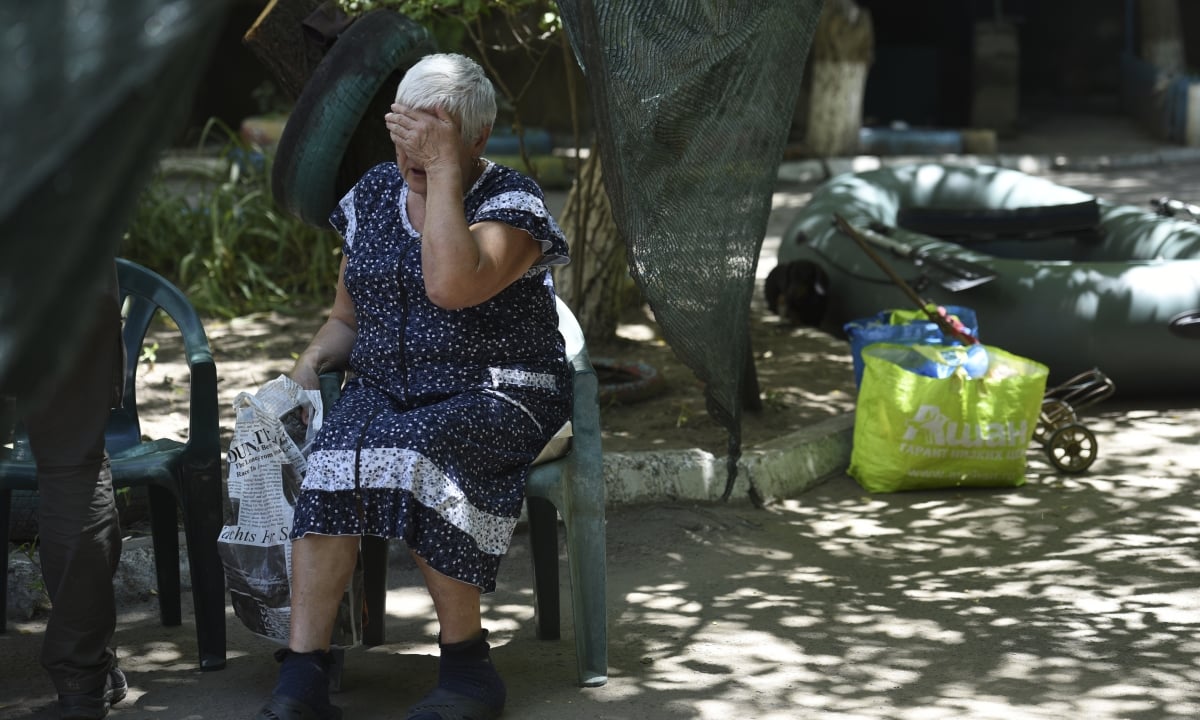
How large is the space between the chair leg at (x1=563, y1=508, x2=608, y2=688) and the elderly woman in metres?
0.16

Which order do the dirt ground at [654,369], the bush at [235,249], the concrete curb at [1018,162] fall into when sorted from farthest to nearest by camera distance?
the concrete curb at [1018,162], the bush at [235,249], the dirt ground at [654,369]

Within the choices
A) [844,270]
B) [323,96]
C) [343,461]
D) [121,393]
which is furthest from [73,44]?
[844,270]

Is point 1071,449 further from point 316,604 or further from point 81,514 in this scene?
point 81,514

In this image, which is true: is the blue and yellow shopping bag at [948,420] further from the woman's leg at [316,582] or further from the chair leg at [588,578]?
the woman's leg at [316,582]

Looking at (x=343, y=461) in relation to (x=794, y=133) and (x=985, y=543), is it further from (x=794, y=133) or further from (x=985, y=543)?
(x=794, y=133)

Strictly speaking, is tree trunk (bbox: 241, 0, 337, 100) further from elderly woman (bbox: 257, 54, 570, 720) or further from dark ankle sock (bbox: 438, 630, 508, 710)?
dark ankle sock (bbox: 438, 630, 508, 710)

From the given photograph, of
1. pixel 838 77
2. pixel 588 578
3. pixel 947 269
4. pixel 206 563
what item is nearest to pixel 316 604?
pixel 206 563

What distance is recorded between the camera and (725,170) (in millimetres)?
3447

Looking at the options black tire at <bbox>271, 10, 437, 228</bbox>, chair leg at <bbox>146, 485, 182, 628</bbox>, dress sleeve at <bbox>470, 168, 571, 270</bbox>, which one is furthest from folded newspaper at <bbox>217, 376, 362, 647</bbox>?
black tire at <bbox>271, 10, 437, 228</bbox>

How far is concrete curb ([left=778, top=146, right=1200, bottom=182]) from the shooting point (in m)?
13.1

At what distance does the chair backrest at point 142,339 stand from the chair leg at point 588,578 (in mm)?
880

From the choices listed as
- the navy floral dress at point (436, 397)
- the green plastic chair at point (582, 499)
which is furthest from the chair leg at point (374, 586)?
the navy floral dress at point (436, 397)

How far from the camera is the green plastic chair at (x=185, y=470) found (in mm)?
3318

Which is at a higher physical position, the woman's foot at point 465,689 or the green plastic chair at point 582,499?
the green plastic chair at point 582,499
